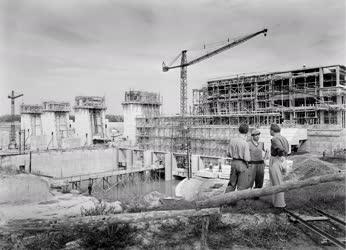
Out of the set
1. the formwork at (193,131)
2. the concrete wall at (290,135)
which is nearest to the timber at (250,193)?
the concrete wall at (290,135)

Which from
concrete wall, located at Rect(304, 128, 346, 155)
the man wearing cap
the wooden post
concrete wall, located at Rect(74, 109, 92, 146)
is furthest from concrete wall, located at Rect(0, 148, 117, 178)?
the wooden post

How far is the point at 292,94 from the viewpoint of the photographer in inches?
1906

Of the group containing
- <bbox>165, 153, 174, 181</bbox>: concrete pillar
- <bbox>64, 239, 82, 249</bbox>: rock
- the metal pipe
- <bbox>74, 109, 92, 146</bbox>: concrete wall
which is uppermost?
<bbox>74, 109, 92, 146</bbox>: concrete wall

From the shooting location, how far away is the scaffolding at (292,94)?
144ft

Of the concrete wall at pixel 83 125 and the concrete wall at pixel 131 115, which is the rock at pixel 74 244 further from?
the concrete wall at pixel 83 125

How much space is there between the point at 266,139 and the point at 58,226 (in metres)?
31.8

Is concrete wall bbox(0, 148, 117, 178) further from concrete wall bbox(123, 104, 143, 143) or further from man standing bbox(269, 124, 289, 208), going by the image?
man standing bbox(269, 124, 289, 208)

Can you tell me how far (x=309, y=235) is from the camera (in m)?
5.79

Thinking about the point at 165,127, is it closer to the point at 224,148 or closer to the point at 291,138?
the point at 224,148

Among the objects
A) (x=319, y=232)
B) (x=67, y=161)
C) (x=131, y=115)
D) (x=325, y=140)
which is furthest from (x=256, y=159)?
(x=131, y=115)

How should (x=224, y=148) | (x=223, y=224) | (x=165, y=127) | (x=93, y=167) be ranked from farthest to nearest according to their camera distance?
(x=165, y=127) < (x=93, y=167) < (x=224, y=148) < (x=223, y=224)

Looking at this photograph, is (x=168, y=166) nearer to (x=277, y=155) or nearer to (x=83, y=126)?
(x=83, y=126)

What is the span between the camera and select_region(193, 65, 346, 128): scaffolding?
1724 inches

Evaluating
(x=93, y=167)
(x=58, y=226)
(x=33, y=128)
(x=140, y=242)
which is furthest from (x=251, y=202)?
(x=33, y=128)
